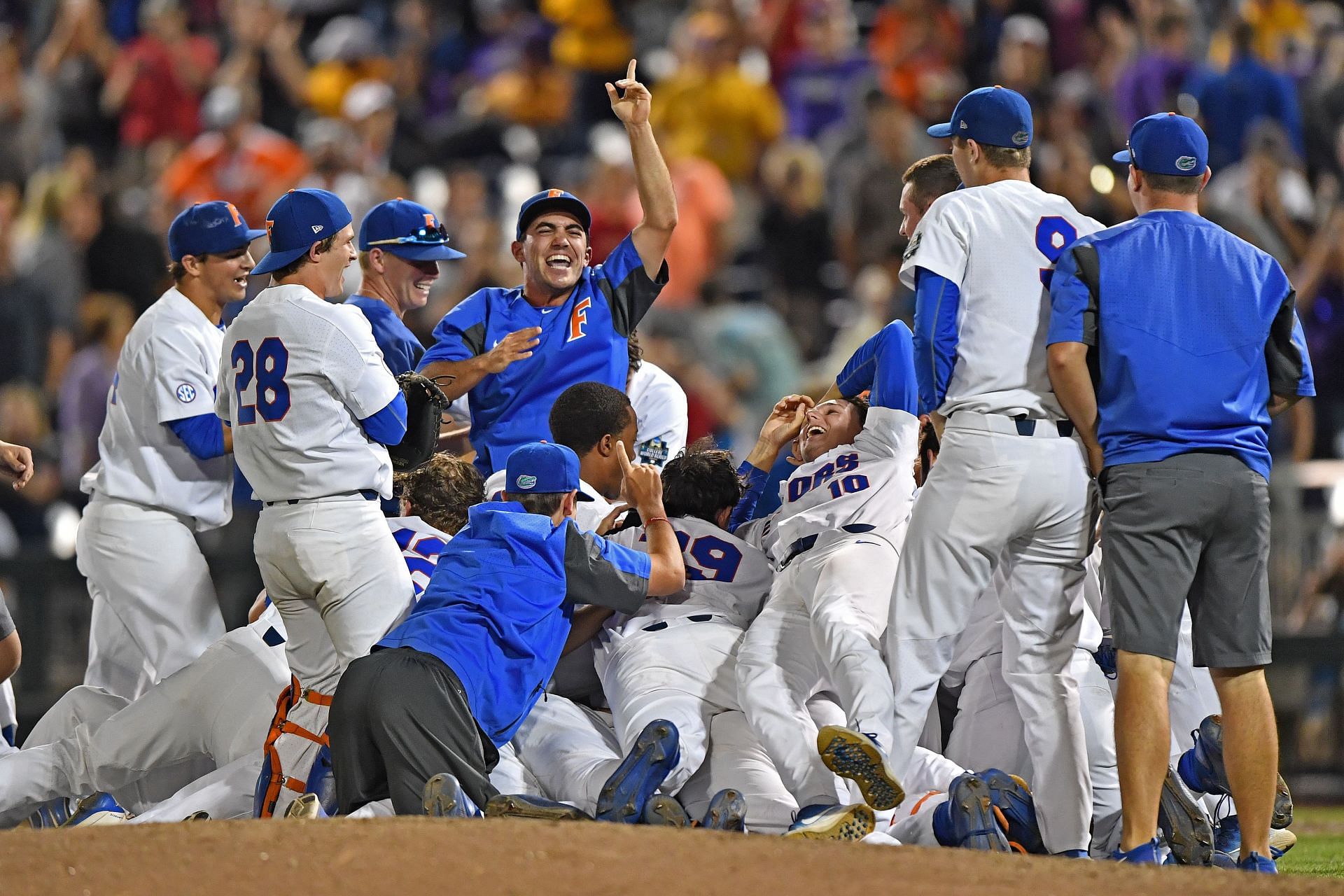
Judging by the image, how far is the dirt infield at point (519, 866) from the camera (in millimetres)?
3955

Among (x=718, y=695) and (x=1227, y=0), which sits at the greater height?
(x=1227, y=0)

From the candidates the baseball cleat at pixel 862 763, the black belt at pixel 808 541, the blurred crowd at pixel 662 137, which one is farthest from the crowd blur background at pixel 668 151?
the baseball cleat at pixel 862 763

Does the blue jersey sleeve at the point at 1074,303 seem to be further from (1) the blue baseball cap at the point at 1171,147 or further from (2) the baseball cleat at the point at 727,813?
(2) the baseball cleat at the point at 727,813

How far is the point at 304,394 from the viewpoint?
5.35m

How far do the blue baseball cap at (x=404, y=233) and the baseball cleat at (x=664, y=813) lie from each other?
2.65 m

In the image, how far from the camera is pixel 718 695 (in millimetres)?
5734

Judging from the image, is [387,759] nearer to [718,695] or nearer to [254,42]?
[718,695]

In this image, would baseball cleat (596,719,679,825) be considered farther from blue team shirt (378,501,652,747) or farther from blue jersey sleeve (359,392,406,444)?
blue jersey sleeve (359,392,406,444)

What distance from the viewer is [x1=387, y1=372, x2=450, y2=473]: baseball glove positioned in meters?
5.67

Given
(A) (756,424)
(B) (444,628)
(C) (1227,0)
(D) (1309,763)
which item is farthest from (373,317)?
(C) (1227,0)

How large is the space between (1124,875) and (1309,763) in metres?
5.37

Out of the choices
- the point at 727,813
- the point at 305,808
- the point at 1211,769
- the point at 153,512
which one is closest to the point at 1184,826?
the point at 1211,769

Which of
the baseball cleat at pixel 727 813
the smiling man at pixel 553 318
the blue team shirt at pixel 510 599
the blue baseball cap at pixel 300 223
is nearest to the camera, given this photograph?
the baseball cleat at pixel 727 813

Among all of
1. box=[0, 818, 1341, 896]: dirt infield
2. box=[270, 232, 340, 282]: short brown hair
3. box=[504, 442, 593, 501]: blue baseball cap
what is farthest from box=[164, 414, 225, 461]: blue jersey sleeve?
box=[0, 818, 1341, 896]: dirt infield
